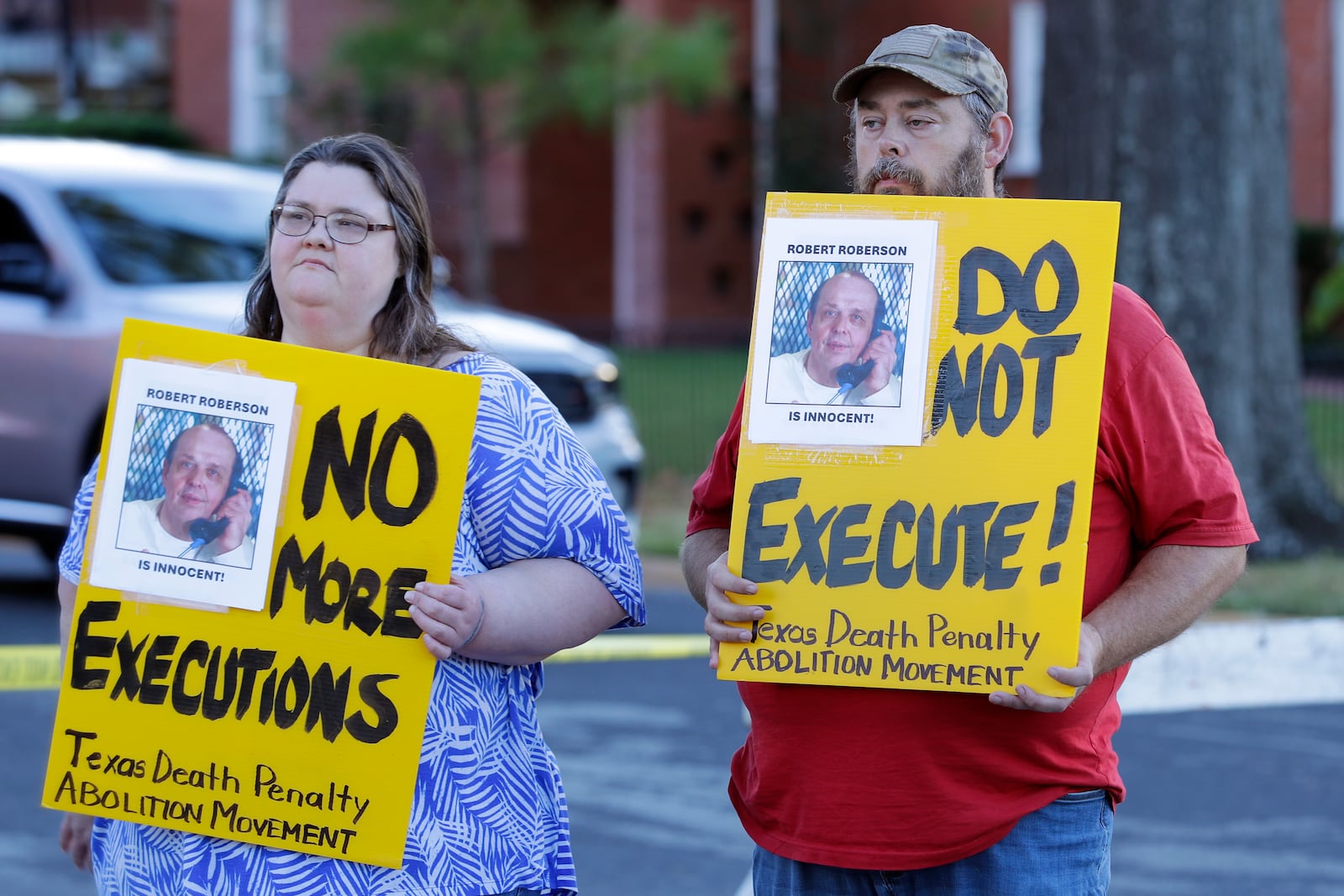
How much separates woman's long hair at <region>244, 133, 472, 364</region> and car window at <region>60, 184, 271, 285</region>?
6.27m

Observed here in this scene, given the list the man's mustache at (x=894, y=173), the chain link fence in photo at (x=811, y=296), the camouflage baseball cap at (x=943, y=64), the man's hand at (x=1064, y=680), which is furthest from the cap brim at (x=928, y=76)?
the man's hand at (x=1064, y=680)

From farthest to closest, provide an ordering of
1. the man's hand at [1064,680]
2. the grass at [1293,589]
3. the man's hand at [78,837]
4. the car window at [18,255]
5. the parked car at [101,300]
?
the grass at [1293,589], the car window at [18,255], the parked car at [101,300], the man's hand at [78,837], the man's hand at [1064,680]

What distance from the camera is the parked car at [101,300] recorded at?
8.56m

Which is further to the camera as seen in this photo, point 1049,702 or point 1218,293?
point 1218,293

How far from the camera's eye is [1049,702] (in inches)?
92.4

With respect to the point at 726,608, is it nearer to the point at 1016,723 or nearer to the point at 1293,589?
the point at 1016,723

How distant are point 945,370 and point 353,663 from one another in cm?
93

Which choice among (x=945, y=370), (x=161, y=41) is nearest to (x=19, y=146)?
(x=945, y=370)

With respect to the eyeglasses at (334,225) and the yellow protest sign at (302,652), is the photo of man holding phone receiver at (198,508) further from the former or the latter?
the eyeglasses at (334,225)

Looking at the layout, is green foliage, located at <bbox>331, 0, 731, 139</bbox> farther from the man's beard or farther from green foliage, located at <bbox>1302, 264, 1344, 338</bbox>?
the man's beard

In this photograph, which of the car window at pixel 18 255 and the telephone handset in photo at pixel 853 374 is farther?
the car window at pixel 18 255

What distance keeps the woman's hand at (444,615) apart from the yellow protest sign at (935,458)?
0.37 meters

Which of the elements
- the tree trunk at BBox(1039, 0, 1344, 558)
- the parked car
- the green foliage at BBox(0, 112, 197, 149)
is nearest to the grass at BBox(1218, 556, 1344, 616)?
the tree trunk at BBox(1039, 0, 1344, 558)

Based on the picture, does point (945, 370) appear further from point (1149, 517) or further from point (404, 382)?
point (404, 382)
